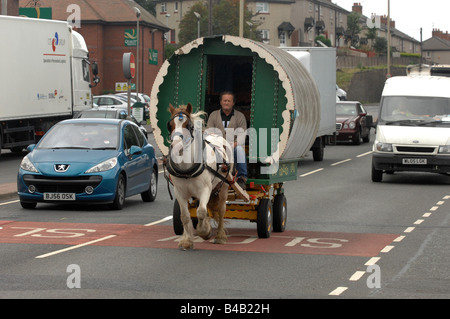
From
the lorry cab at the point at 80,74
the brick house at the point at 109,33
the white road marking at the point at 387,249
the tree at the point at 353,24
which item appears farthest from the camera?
the tree at the point at 353,24

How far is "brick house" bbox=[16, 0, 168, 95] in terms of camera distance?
8981 centimetres

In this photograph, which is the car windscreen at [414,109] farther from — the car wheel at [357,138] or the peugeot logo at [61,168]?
the car wheel at [357,138]

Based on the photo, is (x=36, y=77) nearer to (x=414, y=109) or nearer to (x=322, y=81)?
(x=322, y=81)

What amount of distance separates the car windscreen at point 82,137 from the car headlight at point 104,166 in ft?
2.04

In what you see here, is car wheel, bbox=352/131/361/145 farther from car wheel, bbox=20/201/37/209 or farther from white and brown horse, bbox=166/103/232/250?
white and brown horse, bbox=166/103/232/250

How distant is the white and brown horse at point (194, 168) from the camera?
12.7 m

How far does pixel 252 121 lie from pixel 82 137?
16.6ft

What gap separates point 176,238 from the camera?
14.6 metres

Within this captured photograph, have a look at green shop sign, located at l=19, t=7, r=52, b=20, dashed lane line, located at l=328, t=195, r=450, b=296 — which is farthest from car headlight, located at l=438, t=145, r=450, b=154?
green shop sign, located at l=19, t=7, r=52, b=20

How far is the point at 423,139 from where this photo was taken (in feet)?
84.4

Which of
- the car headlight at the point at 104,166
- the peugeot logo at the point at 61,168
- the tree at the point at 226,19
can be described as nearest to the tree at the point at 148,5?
the tree at the point at 226,19

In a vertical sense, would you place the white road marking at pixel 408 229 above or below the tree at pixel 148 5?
below

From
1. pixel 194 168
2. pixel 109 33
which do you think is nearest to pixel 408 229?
pixel 194 168
